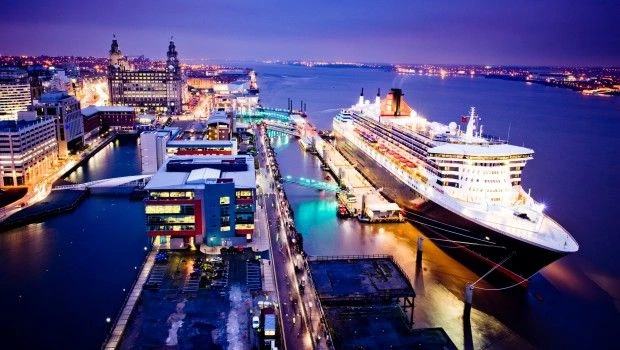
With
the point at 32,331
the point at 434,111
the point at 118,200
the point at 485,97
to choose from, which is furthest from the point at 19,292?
the point at 485,97

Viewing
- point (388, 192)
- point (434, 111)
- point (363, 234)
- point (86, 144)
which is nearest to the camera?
point (363, 234)

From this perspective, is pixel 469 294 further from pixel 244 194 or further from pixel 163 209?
pixel 163 209

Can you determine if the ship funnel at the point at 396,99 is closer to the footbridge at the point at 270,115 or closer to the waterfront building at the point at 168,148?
the waterfront building at the point at 168,148

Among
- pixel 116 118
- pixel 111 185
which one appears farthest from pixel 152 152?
pixel 116 118

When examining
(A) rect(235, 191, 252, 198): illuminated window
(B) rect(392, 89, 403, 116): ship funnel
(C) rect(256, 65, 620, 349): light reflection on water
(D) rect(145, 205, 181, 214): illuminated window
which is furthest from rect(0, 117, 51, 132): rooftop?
(B) rect(392, 89, 403, 116): ship funnel

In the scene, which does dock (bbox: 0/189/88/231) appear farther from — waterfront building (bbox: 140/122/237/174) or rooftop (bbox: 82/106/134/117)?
rooftop (bbox: 82/106/134/117)

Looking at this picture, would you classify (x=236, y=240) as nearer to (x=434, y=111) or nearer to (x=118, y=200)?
(x=118, y=200)
